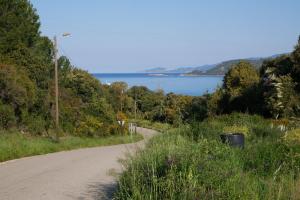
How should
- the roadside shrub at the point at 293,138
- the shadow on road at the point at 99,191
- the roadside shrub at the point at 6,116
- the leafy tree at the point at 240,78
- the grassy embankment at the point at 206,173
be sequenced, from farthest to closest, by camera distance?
1. the leafy tree at the point at 240,78
2. the roadside shrub at the point at 6,116
3. the roadside shrub at the point at 293,138
4. the shadow on road at the point at 99,191
5. the grassy embankment at the point at 206,173

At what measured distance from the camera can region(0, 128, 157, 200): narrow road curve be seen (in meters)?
12.7

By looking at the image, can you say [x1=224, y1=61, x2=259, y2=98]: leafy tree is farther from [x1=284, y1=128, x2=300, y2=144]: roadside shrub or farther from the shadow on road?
the shadow on road

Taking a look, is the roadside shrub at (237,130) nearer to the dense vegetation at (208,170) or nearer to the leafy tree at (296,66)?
the dense vegetation at (208,170)

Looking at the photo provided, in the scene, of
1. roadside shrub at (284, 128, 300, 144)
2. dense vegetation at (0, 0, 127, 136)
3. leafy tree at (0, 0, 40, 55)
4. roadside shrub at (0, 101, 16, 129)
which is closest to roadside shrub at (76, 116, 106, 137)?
dense vegetation at (0, 0, 127, 136)

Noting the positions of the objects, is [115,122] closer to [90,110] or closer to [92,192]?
[90,110]

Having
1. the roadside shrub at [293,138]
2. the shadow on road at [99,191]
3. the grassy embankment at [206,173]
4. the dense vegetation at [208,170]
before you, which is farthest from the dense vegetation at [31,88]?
the grassy embankment at [206,173]

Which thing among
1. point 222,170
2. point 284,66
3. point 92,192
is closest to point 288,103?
point 284,66

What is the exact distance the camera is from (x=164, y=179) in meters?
9.02

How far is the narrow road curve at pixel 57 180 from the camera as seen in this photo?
1268 centimetres

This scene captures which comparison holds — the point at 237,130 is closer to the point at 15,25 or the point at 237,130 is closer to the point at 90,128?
the point at 15,25

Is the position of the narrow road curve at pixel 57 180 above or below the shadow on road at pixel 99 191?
below

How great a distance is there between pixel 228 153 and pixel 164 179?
7.30 ft

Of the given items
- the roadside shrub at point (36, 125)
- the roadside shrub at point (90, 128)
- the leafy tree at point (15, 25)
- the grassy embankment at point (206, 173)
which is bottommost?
the roadside shrub at point (90, 128)

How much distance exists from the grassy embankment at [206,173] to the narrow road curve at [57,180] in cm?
164
